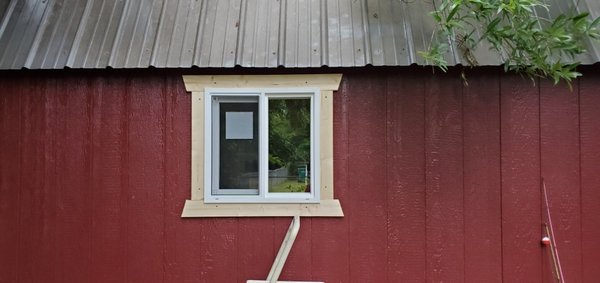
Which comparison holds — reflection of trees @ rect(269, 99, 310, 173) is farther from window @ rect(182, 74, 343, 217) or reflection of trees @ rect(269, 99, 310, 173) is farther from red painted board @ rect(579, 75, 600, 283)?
red painted board @ rect(579, 75, 600, 283)

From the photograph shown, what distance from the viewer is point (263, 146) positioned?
122 inches

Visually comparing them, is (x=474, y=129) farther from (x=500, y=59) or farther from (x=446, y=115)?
(x=500, y=59)

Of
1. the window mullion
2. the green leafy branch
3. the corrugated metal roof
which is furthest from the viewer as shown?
the window mullion

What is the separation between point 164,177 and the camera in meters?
3.14

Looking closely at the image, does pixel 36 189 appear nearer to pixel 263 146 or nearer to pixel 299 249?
pixel 263 146

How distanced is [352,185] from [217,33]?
4.72 feet

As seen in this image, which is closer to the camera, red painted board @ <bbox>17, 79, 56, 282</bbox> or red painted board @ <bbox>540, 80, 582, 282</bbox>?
red painted board @ <bbox>540, 80, 582, 282</bbox>

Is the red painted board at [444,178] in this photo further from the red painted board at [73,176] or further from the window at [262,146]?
the red painted board at [73,176]

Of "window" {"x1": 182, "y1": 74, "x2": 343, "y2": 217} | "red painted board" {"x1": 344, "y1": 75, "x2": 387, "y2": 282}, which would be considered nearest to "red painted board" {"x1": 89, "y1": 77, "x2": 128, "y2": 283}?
"window" {"x1": 182, "y1": 74, "x2": 343, "y2": 217}

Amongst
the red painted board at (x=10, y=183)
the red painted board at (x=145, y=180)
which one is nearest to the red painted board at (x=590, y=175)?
the red painted board at (x=145, y=180)

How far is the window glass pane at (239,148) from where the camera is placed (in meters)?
3.16

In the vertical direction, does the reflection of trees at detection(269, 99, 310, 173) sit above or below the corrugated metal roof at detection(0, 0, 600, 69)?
below

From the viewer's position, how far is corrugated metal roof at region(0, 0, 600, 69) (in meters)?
2.99

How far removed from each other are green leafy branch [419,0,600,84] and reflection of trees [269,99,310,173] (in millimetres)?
927
